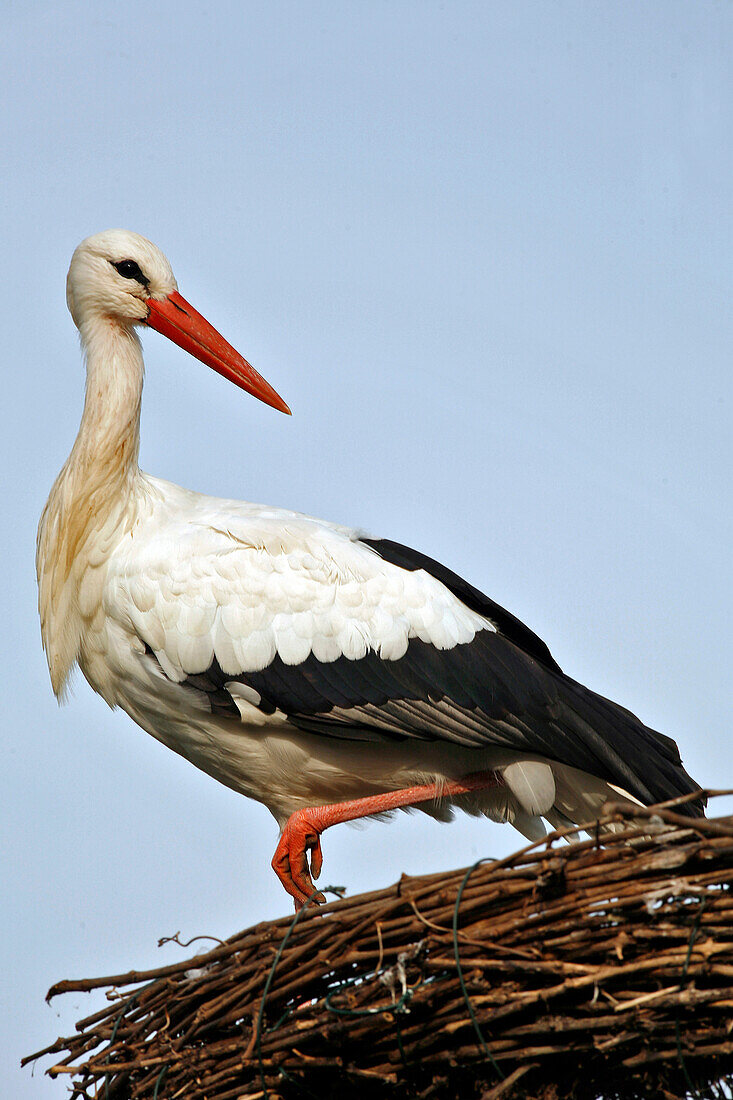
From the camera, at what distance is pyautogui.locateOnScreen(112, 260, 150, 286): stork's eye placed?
5.88 metres

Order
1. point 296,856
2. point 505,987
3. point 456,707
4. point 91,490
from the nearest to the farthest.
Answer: point 505,987 < point 456,707 < point 296,856 < point 91,490

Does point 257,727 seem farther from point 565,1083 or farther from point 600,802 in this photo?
point 565,1083

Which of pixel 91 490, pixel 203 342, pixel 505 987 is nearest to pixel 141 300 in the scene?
pixel 203 342

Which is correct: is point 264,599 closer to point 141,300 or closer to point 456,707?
point 456,707

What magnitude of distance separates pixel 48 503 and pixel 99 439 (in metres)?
0.38

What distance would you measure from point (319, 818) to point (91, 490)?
1594mm

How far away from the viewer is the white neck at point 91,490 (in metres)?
5.47

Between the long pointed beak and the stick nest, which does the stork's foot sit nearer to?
the stick nest

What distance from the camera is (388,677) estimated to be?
5105 mm

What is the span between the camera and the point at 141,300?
5.88 m

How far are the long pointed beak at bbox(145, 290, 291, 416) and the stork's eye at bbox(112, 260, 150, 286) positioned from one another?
9cm

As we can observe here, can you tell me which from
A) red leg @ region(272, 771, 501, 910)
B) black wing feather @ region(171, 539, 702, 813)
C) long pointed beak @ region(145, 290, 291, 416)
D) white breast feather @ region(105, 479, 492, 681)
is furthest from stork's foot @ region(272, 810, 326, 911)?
long pointed beak @ region(145, 290, 291, 416)

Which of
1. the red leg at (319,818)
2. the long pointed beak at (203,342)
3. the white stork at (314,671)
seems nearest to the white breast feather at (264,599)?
the white stork at (314,671)

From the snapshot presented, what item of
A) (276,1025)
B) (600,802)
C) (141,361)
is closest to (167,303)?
(141,361)
